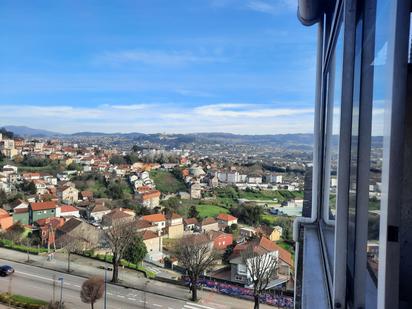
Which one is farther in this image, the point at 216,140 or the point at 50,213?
the point at 216,140

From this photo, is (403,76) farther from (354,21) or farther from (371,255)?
(354,21)

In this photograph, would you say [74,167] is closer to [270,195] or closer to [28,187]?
[28,187]

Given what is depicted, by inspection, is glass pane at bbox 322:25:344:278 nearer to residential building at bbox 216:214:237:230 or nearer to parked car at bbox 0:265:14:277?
parked car at bbox 0:265:14:277

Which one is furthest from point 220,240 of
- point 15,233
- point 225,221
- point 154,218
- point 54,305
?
point 15,233

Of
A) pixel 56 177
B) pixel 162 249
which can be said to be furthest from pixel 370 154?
pixel 56 177

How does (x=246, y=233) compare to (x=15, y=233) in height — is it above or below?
below

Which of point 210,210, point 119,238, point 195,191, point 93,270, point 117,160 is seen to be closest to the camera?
point 119,238
